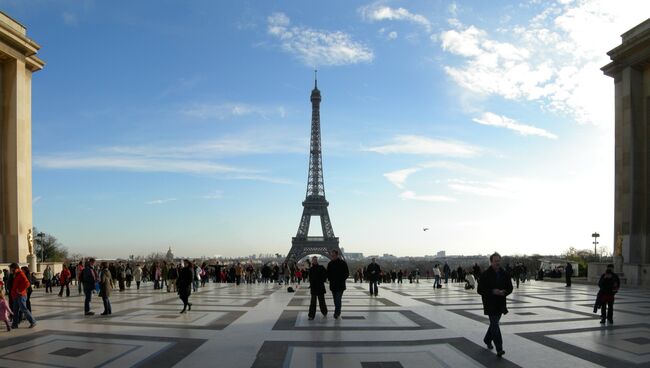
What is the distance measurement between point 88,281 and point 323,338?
318 inches

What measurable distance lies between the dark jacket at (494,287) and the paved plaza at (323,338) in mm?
783

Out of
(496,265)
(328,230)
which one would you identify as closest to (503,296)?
(496,265)

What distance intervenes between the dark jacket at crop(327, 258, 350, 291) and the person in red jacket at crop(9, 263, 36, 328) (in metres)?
7.33

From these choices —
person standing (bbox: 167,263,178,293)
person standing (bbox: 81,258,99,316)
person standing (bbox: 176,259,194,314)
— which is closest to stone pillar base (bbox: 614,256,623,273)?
person standing (bbox: 167,263,178,293)

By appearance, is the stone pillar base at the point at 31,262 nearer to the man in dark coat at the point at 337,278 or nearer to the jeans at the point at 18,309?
the jeans at the point at 18,309

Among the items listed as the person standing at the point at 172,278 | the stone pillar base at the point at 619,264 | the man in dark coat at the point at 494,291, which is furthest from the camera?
the stone pillar base at the point at 619,264

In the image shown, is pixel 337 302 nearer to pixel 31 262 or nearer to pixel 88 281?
pixel 88 281

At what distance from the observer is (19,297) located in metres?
12.4

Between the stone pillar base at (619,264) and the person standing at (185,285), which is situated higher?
the person standing at (185,285)

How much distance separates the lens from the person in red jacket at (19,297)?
40.4ft

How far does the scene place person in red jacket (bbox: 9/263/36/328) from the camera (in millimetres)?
12305

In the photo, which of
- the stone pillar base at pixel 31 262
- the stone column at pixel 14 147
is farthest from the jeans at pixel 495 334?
the stone column at pixel 14 147

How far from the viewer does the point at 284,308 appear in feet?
54.1

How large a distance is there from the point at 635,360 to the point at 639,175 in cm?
2792
